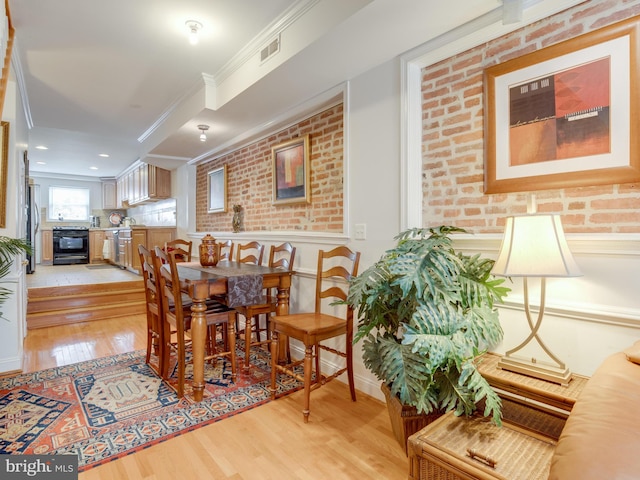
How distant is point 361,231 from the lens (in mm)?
2488

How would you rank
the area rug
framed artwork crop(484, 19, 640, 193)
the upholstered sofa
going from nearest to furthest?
the upholstered sofa < framed artwork crop(484, 19, 640, 193) < the area rug

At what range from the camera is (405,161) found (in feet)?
7.06

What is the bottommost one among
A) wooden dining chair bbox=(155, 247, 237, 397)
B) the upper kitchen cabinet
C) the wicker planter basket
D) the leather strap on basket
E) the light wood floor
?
the light wood floor

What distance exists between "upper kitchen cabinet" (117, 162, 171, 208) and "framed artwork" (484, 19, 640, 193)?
5.64m

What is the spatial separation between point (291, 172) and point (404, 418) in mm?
2385

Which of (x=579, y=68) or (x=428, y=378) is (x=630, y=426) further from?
(x=579, y=68)

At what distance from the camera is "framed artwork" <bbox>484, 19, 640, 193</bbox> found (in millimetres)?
1412

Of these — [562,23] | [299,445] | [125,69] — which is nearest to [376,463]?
[299,445]

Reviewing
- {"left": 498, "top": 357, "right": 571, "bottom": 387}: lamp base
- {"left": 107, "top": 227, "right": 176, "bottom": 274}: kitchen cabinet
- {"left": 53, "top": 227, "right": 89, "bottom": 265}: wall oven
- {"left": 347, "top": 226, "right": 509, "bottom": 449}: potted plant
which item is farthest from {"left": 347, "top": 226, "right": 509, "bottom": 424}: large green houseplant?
{"left": 53, "top": 227, "right": 89, "bottom": 265}: wall oven

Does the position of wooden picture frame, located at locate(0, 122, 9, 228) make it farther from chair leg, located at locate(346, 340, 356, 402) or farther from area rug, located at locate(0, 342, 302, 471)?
chair leg, located at locate(346, 340, 356, 402)

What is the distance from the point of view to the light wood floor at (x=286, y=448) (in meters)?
1.66

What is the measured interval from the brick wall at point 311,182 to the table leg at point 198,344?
4.12ft

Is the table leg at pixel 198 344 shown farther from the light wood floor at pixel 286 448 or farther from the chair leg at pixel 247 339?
the chair leg at pixel 247 339

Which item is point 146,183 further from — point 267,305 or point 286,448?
point 286,448
